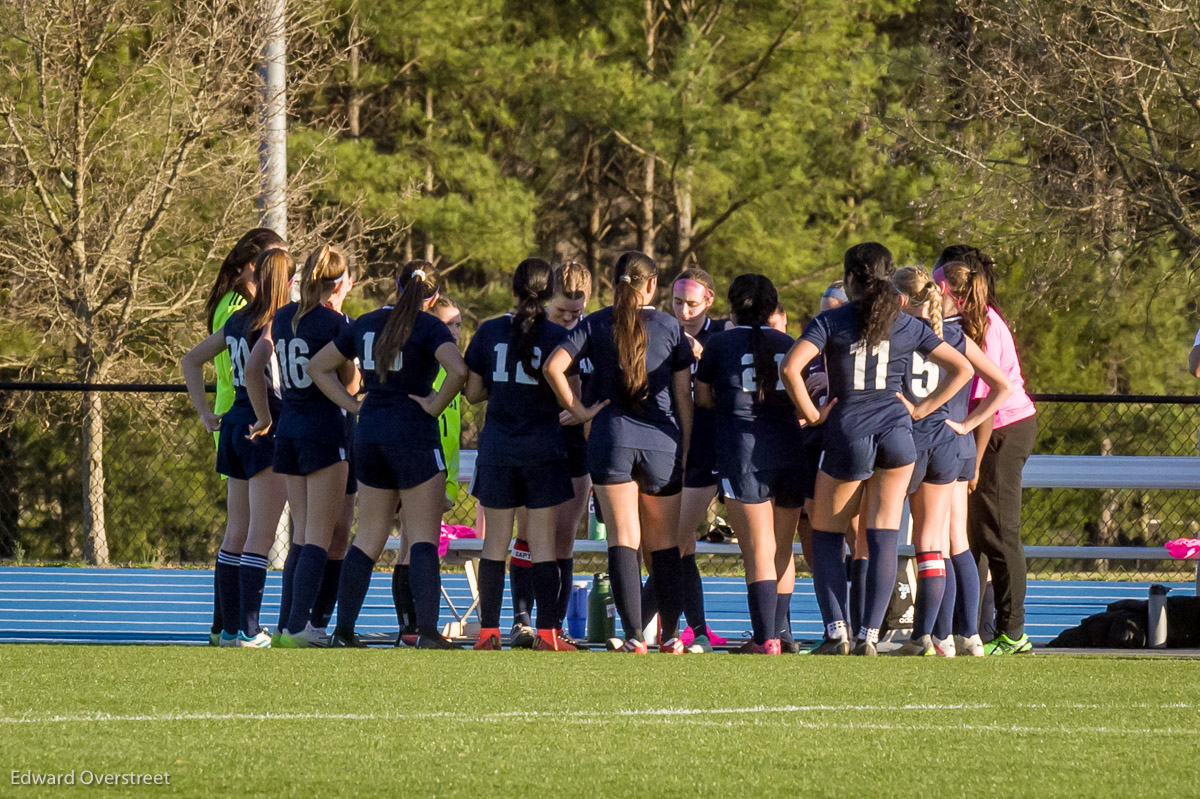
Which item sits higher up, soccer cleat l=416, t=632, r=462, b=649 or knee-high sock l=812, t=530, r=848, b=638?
knee-high sock l=812, t=530, r=848, b=638

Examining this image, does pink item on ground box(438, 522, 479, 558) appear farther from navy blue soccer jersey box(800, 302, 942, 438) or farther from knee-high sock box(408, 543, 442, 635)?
navy blue soccer jersey box(800, 302, 942, 438)

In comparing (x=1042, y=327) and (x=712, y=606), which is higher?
(x=1042, y=327)

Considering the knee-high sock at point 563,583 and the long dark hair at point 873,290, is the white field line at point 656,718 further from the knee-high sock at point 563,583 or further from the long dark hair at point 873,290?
the knee-high sock at point 563,583

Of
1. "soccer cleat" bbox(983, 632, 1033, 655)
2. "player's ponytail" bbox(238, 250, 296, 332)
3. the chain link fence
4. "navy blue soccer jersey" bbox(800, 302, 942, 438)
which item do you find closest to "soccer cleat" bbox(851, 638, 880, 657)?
"soccer cleat" bbox(983, 632, 1033, 655)

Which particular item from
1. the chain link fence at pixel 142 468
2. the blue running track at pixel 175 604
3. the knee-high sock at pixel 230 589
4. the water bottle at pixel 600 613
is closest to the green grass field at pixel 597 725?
the knee-high sock at pixel 230 589

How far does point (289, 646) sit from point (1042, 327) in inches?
744

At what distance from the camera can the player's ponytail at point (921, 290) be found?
786 cm

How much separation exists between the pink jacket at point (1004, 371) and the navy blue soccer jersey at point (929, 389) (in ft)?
0.82

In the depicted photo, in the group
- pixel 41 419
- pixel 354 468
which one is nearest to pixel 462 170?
pixel 41 419

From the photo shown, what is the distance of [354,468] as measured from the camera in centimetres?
793

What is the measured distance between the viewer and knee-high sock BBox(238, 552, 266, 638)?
802 centimetres

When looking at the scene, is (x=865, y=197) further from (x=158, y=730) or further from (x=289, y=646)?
(x=158, y=730)

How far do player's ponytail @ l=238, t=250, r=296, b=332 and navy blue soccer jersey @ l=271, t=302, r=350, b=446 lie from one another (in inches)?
3.3

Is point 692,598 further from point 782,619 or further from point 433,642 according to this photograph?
point 433,642
